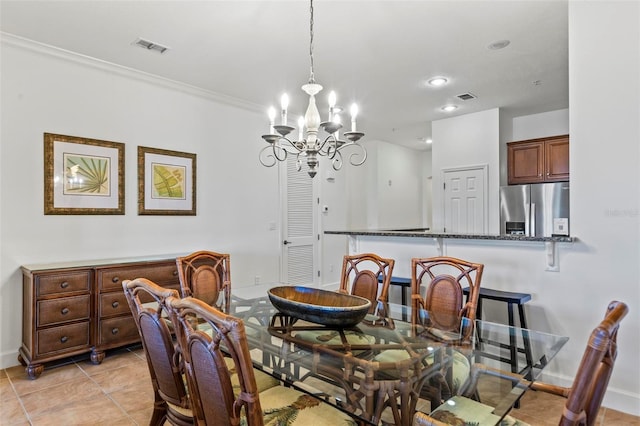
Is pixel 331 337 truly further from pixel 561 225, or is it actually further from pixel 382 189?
pixel 382 189

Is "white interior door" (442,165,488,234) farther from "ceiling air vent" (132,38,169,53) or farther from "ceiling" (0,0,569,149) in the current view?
"ceiling air vent" (132,38,169,53)

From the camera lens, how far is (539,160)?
500 cm

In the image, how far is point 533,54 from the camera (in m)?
3.36

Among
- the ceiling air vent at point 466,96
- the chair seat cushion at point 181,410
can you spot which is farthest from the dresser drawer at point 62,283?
the ceiling air vent at point 466,96

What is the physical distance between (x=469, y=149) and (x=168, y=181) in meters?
4.23

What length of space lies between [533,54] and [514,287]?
2.21 m

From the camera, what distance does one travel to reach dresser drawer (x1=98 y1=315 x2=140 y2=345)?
316 centimetres

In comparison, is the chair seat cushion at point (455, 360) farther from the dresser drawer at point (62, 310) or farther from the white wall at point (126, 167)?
the white wall at point (126, 167)

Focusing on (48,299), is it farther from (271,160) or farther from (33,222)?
(271,160)

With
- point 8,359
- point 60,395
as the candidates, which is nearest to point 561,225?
point 60,395

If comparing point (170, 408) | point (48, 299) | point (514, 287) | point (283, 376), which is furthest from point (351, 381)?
point (48, 299)

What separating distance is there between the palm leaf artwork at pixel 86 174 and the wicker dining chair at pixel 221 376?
280 centimetres

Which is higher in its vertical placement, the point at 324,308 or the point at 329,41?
the point at 329,41

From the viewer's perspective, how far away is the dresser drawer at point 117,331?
316 cm
